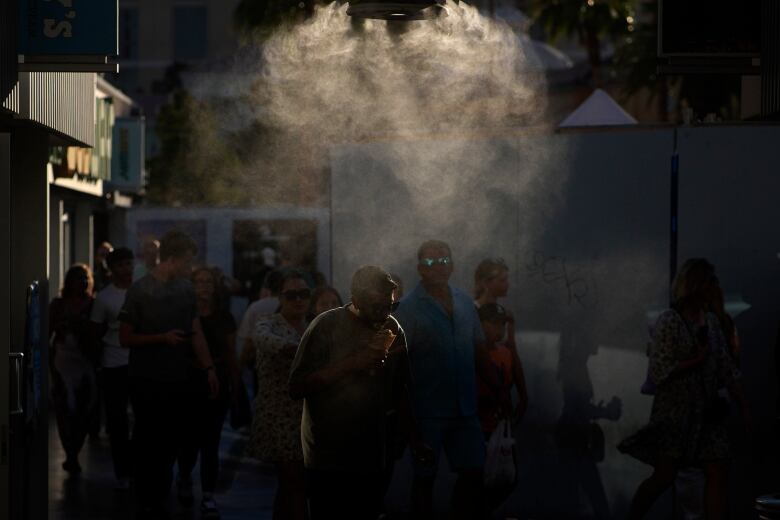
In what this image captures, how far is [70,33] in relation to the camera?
8.14m

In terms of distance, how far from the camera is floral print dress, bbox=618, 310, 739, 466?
9336 millimetres

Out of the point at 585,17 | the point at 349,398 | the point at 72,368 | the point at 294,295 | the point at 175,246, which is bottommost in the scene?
the point at 72,368

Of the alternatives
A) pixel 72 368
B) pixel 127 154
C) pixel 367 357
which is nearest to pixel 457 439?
pixel 367 357

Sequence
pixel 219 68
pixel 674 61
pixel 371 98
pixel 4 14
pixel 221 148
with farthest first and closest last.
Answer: pixel 219 68 < pixel 221 148 < pixel 371 98 < pixel 674 61 < pixel 4 14

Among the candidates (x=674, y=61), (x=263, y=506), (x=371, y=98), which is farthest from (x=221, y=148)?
(x=674, y=61)

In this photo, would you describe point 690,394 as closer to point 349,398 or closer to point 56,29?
point 349,398

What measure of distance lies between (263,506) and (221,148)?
109 ft

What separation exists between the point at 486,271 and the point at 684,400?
1.42m

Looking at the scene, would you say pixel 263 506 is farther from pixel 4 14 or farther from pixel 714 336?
pixel 4 14

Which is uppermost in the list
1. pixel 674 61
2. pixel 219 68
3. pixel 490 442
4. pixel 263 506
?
pixel 219 68

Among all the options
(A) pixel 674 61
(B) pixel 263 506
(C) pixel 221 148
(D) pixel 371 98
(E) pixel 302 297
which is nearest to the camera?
(A) pixel 674 61

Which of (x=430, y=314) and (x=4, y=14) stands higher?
(x=4, y=14)

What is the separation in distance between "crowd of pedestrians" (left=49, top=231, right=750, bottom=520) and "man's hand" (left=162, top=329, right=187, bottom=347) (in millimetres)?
11

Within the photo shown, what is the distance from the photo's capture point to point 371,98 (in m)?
20.7
